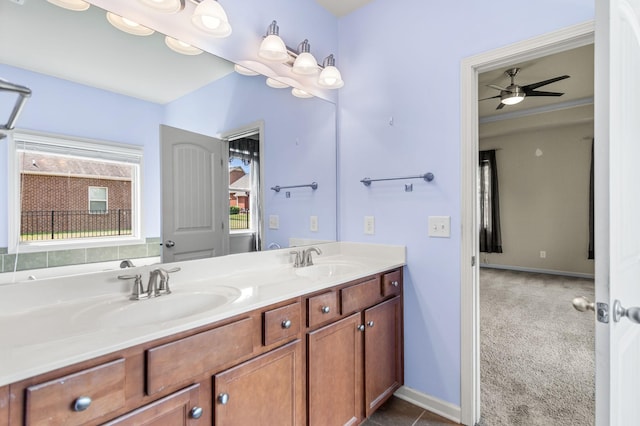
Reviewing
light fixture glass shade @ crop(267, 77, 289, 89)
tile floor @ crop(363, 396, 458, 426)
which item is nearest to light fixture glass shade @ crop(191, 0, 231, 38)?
light fixture glass shade @ crop(267, 77, 289, 89)

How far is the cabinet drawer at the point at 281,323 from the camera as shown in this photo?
1.18m

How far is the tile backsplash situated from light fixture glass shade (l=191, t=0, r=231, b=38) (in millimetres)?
1028

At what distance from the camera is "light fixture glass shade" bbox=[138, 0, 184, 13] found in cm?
135

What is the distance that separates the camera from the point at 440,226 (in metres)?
1.85

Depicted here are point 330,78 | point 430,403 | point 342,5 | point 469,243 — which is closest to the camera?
point 469,243

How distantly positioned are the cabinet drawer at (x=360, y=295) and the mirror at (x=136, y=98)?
611 mm

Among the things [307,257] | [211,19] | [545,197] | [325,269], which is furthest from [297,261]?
[545,197]

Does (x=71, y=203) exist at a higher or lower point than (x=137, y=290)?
higher

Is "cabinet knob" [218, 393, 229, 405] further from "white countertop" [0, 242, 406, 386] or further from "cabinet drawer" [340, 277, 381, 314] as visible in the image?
"cabinet drawer" [340, 277, 381, 314]

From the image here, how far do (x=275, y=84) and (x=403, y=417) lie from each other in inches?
82.4

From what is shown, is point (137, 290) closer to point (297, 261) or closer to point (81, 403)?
point (81, 403)

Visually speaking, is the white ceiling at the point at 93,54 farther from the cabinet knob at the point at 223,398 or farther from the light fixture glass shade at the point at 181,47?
the cabinet knob at the point at 223,398

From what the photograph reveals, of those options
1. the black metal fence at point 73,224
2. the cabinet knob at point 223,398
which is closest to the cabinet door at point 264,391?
the cabinet knob at point 223,398
